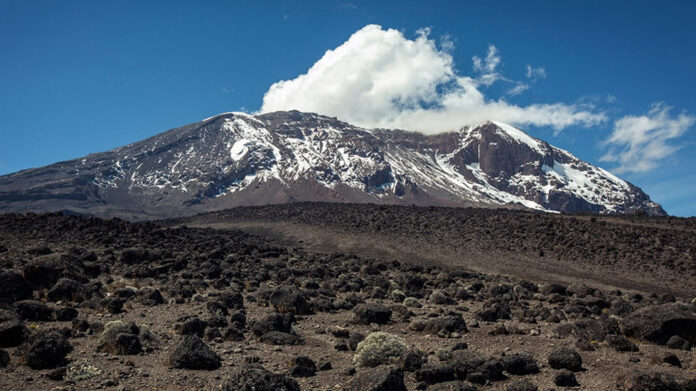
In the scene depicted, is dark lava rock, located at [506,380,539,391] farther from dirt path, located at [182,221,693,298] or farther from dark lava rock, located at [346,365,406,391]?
dirt path, located at [182,221,693,298]

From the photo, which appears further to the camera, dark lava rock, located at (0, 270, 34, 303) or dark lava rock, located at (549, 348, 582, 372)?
dark lava rock, located at (0, 270, 34, 303)

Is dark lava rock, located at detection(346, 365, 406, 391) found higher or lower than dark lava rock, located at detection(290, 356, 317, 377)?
higher

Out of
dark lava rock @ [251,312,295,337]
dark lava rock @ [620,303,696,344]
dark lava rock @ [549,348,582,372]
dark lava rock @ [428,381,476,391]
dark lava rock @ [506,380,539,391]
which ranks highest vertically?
dark lava rock @ [620,303,696,344]

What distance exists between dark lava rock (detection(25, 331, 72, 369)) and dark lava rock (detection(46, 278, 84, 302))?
6.97m

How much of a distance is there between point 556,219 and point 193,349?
158 ft

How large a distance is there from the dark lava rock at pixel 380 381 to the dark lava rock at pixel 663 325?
792 cm

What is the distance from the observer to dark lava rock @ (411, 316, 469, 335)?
1490cm

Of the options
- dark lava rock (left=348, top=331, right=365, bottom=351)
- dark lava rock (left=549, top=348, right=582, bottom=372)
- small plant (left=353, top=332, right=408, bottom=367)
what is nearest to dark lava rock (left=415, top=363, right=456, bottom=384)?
small plant (left=353, top=332, right=408, bottom=367)

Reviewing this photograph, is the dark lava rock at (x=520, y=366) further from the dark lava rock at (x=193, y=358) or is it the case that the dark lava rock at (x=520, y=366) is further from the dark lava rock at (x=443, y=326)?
the dark lava rock at (x=193, y=358)

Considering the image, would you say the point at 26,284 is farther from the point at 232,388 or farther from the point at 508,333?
the point at 508,333

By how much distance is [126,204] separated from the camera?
17338cm

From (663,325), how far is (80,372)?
14524mm

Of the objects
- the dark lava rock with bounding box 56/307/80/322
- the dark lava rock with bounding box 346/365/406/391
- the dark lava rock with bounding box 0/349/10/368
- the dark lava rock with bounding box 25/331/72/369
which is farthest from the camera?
the dark lava rock with bounding box 56/307/80/322

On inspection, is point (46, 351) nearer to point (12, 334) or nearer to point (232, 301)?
point (12, 334)
